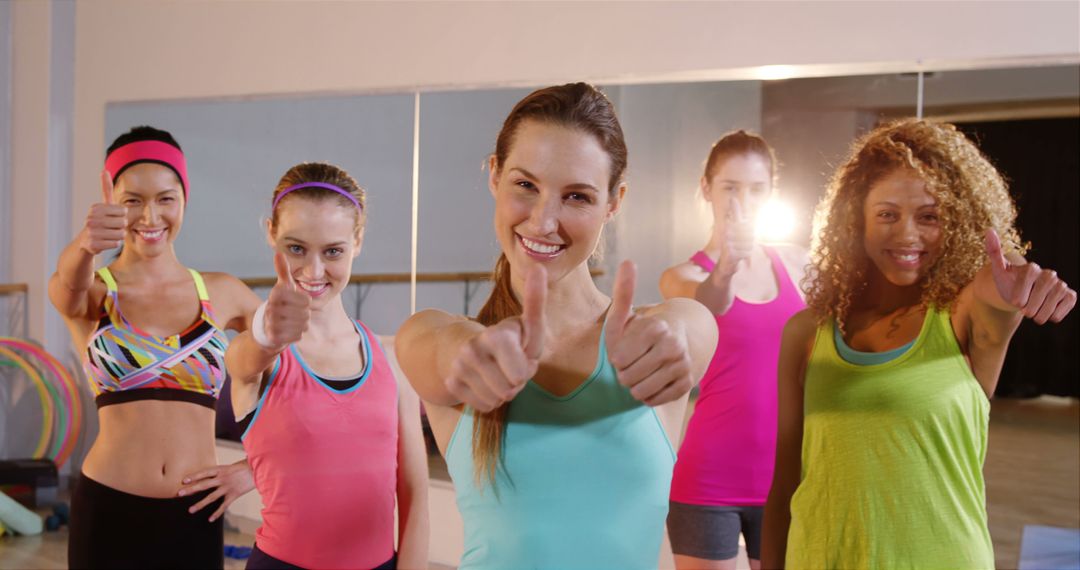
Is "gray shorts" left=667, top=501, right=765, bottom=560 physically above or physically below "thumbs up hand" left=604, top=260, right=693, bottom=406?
below

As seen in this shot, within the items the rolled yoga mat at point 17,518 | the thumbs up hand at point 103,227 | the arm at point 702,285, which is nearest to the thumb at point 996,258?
the arm at point 702,285

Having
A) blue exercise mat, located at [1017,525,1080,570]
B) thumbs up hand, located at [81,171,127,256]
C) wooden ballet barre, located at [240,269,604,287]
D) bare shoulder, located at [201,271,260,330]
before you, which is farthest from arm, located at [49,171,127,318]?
blue exercise mat, located at [1017,525,1080,570]

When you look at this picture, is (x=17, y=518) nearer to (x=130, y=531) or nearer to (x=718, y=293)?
(x=130, y=531)

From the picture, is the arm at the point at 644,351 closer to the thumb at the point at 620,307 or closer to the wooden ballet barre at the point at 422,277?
the thumb at the point at 620,307

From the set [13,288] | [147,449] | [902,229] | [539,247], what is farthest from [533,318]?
[13,288]

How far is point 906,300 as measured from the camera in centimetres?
202

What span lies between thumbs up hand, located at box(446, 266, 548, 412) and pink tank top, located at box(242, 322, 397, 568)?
41.1 inches

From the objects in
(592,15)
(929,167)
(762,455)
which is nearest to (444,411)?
(929,167)

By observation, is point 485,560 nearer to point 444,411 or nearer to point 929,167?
point 444,411

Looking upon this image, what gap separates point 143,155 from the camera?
9.16 feet

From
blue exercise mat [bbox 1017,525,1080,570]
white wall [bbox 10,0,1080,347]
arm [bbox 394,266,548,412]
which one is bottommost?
blue exercise mat [bbox 1017,525,1080,570]

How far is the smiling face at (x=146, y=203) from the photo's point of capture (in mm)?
2789

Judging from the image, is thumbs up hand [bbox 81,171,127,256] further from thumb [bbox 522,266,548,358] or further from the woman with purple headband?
thumb [bbox 522,266,548,358]

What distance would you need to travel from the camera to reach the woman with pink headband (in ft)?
8.44
